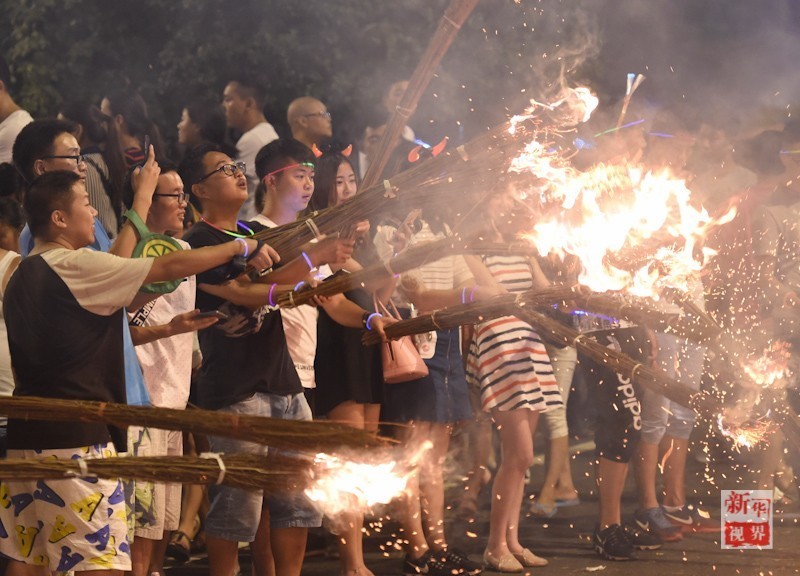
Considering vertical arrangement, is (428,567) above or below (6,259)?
below

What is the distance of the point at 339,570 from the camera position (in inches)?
254

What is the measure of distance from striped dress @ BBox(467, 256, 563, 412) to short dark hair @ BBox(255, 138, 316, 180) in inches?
45.6

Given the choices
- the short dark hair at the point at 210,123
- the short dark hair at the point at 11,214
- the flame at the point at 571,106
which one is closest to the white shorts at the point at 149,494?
the short dark hair at the point at 11,214

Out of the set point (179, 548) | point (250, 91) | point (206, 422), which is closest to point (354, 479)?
point (206, 422)

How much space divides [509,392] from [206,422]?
8.59 ft

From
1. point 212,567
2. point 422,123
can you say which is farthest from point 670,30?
point 212,567

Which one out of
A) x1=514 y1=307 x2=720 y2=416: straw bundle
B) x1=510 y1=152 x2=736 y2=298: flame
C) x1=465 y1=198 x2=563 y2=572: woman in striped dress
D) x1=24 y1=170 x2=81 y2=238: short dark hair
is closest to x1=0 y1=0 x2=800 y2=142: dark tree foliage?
x1=465 y1=198 x2=563 y2=572: woman in striped dress

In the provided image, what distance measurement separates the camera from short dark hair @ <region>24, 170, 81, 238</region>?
466 cm

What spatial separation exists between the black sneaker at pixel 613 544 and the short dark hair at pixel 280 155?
2425 mm

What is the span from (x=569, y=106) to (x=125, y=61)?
6044 millimetres

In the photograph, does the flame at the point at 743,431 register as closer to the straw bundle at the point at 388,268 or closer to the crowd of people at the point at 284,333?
the crowd of people at the point at 284,333

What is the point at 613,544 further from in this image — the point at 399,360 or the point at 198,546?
the point at 198,546

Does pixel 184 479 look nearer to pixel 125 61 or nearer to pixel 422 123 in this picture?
pixel 422 123

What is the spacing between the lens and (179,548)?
21.8ft
